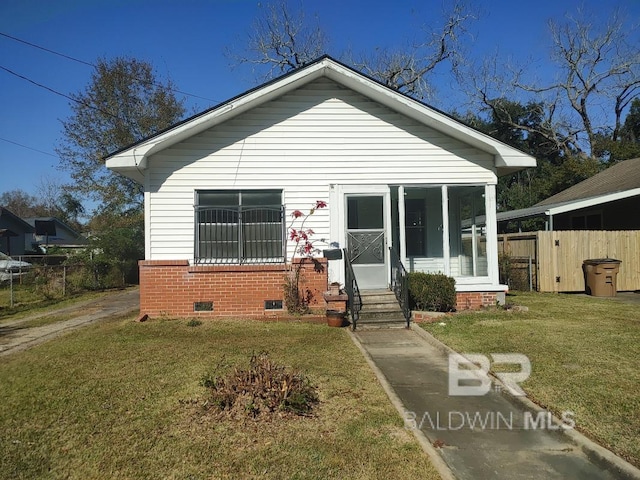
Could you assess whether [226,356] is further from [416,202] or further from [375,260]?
[416,202]

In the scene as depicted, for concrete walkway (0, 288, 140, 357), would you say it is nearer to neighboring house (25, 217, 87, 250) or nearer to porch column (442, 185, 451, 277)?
porch column (442, 185, 451, 277)

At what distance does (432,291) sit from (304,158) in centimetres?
401

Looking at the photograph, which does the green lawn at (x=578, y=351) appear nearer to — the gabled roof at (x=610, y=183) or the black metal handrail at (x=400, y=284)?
the black metal handrail at (x=400, y=284)

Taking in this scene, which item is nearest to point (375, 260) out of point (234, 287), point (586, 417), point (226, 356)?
point (234, 287)

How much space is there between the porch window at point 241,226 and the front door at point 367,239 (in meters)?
1.61

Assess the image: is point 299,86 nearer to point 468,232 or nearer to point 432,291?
point 432,291

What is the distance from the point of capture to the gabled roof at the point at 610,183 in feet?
54.7

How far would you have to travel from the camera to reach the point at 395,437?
392 cm

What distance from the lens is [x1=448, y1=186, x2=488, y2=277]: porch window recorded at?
10.8 metres

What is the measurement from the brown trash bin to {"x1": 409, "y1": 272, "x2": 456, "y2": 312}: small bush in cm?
615

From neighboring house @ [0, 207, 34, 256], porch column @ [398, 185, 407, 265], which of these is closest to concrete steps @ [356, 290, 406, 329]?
porch column @ [398, 185, 407, 265]

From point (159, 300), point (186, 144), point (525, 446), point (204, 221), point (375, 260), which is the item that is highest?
point (186, 144)

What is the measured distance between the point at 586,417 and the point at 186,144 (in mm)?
8695

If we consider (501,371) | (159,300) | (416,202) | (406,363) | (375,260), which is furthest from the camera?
(416,202)
